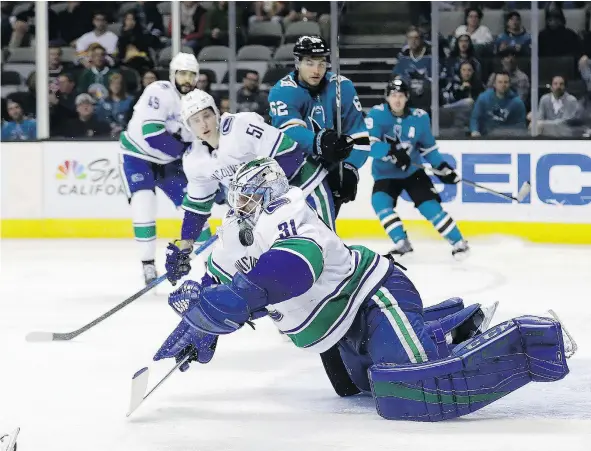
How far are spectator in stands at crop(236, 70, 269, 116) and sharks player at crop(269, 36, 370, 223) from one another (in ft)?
12.7

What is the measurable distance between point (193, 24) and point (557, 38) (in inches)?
105

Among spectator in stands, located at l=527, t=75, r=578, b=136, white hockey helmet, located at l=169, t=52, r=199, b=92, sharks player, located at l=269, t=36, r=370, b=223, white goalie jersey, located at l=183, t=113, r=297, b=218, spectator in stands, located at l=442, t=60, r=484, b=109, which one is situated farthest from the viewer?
spectator in stands, located at l=442, t=60, r=484, b=109

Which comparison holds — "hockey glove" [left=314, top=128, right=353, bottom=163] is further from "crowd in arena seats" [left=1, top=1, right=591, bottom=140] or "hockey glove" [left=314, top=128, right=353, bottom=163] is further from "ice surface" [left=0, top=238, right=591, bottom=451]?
"crowd in arena seats" [left=1, top=1, right=591, bottom=140]

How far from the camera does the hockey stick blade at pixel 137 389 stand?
3197mm

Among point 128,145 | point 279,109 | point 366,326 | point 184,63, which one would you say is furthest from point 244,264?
point 128,145

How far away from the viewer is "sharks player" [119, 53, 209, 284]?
5.95 meters

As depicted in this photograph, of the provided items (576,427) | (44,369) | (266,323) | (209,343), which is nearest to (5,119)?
(266,323)

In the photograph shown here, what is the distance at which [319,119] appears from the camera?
15.8ft

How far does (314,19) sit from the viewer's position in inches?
353

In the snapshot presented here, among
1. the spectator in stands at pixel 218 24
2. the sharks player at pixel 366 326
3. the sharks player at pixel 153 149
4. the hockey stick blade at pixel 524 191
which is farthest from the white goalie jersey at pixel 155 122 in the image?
the spectator in stands at pixel 218 24

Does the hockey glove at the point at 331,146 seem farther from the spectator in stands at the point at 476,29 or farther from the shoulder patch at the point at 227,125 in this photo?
the spectator in stands at the point at 476,29

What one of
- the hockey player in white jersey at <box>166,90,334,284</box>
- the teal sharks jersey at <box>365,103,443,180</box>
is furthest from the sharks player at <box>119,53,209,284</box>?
the teal sharks jersey at <box>365,103,443,180</box>

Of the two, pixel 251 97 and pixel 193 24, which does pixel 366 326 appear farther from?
pixel 193 24

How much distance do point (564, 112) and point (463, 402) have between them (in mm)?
5291
